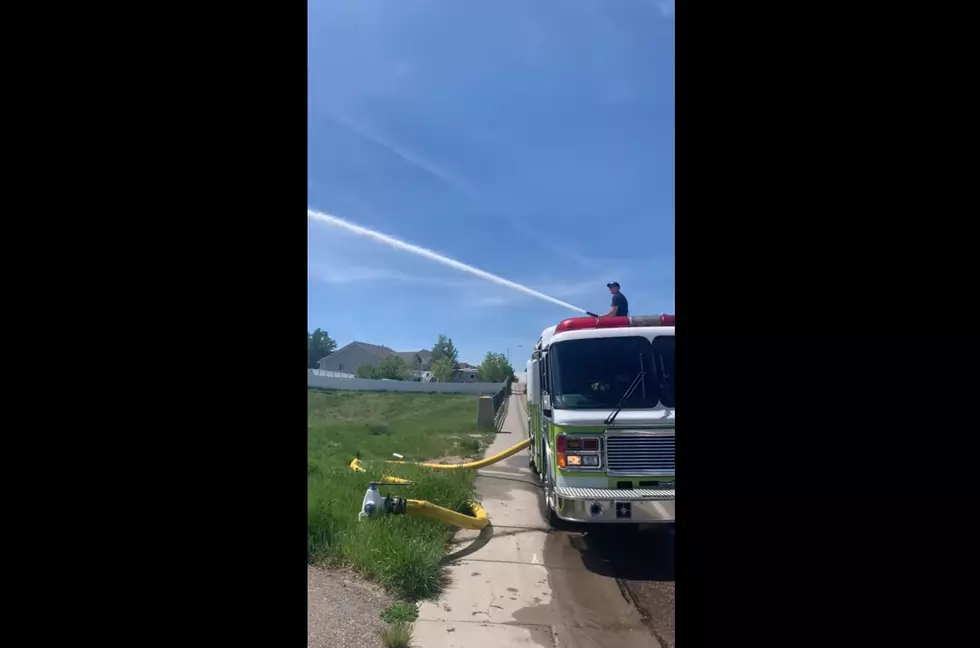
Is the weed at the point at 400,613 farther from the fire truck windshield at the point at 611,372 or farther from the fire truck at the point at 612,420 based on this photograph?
the fire truck windshield at the point at 611,372

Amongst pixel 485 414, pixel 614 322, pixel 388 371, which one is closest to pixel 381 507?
pixel 614 322

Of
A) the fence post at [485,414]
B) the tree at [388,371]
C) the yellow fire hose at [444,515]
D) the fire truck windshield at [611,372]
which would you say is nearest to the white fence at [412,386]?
the tree at [388,371]

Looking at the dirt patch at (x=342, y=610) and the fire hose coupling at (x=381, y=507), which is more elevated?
the fire hose coupling at (x=381, y=507)

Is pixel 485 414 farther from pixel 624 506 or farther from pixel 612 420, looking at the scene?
pixel 624 506

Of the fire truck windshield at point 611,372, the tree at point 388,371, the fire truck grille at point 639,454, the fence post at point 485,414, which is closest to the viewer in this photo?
the fire truck grille at point 639,454

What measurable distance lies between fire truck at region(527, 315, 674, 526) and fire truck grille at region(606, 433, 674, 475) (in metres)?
0.01

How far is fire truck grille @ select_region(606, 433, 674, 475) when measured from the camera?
574 cm

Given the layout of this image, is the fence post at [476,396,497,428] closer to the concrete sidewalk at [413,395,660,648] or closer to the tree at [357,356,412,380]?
the concrete sidewalk at [413,395,660,648]

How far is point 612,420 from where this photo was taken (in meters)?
5.82

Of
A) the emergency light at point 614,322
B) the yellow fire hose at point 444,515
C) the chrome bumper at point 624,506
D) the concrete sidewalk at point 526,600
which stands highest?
the emergency light at point 614,322

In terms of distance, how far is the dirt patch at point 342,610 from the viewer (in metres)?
3.99

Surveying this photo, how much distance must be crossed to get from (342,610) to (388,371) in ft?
109

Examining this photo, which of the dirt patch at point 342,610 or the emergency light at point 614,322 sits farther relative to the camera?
the emergency light at point 614,322
